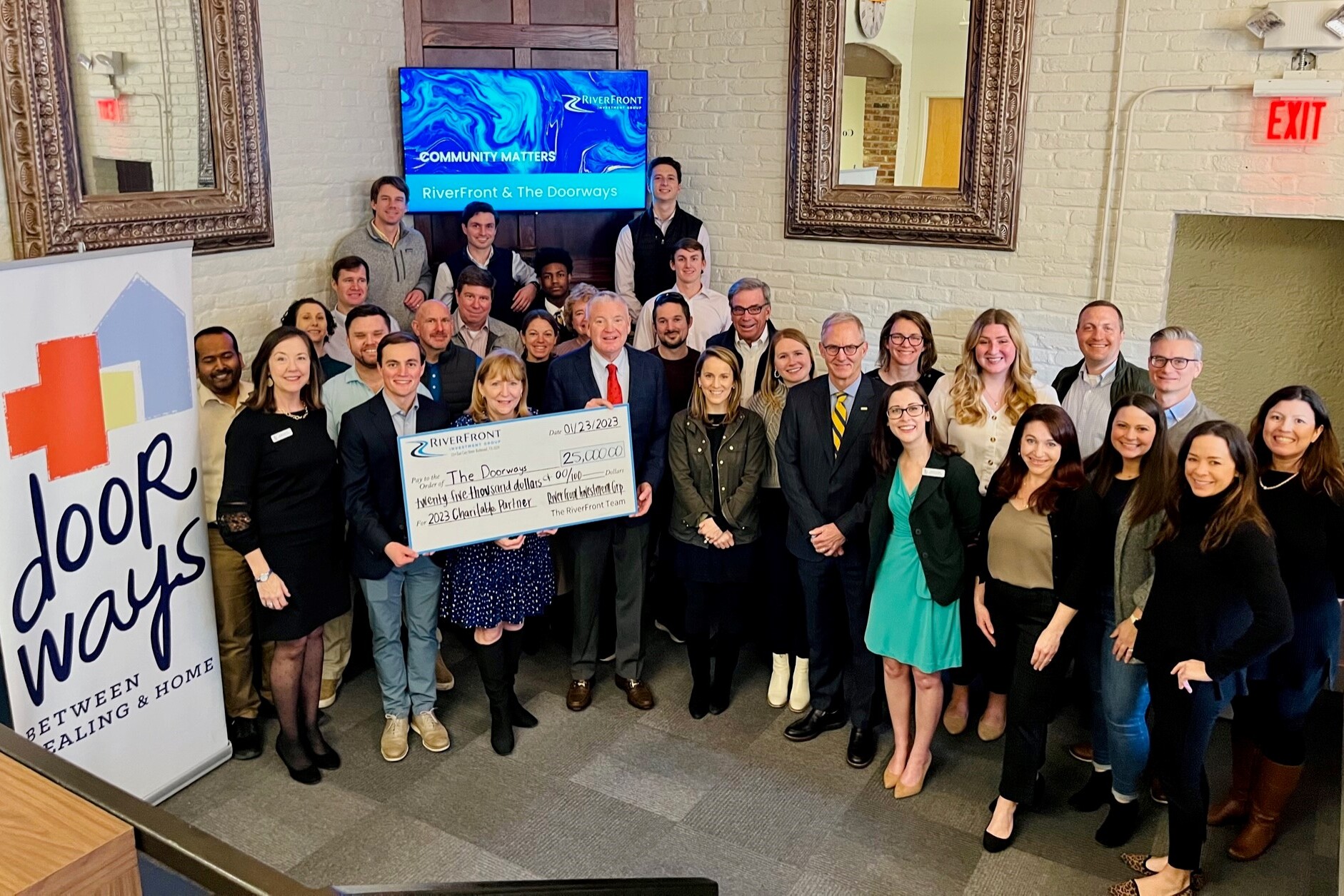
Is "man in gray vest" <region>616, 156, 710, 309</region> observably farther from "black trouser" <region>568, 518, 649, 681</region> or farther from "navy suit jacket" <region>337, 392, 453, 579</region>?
"navy suit jacket" <region>337, 392, 453, 579</region>

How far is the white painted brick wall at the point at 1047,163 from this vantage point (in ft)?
15.8

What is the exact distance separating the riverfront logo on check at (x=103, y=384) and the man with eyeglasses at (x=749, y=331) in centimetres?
200

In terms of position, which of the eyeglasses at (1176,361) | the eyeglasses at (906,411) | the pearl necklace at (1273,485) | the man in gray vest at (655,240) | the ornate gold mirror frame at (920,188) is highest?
the ornate gold mirror frame at (920,188)

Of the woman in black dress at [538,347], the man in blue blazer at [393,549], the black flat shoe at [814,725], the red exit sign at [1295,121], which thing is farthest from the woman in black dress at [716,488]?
the red exit sign at [1295,121]

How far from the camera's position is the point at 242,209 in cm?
506

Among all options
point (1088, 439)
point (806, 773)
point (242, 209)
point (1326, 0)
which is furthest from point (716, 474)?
point (1326, 0)

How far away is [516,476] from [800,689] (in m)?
1.43

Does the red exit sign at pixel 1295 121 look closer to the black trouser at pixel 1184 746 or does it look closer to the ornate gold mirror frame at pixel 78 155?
the black trouser at pixel 1184 746

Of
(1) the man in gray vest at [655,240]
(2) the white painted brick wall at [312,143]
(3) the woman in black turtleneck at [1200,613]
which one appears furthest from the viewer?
(1) the man in gray vest at [655,240]

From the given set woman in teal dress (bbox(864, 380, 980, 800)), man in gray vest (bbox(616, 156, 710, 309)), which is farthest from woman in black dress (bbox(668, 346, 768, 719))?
man in gray vest (bbox(616, 156, 710, 309))

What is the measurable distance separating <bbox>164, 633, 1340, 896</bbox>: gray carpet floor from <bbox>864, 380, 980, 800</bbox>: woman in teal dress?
0.99 ft

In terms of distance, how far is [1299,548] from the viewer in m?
2.99

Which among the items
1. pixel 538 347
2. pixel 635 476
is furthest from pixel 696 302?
pixel 635 476

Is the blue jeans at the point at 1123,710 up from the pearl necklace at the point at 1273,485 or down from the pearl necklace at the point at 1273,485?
down
